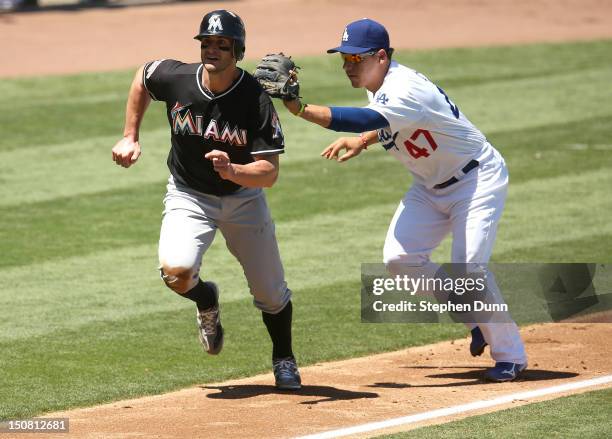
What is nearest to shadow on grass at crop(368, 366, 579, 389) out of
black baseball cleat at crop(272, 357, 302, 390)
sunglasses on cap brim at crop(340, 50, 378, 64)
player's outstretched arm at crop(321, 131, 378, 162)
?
black baseball cleat at crop(272, 357, 302, 390)

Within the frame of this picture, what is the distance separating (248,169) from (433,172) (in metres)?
1.28

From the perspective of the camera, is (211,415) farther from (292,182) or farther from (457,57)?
(457,57)

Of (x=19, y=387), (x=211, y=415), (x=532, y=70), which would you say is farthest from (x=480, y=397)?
(x=532, y=70)

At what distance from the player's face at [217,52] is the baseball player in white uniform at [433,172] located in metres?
0.72

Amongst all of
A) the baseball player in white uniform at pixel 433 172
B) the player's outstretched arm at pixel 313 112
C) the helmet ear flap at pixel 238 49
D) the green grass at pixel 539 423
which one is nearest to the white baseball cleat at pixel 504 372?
the baseball player in white uniform at pixel 433 172

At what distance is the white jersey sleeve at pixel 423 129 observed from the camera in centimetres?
687

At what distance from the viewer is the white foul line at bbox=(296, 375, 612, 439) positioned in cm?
609

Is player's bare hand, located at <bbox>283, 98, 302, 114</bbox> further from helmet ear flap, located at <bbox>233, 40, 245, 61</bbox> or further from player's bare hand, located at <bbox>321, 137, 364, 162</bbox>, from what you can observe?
player's bare hand, located at <bbox>321, 137, 364, 162</bbox>

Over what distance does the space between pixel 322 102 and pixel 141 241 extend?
6.55 metres

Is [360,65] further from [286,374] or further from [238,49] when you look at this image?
[286,374]

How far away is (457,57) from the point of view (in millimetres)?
21562

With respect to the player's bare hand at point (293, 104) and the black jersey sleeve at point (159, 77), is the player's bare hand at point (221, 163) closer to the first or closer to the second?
the player's bare hand at point (293, 104)

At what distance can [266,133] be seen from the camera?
6.65 metres

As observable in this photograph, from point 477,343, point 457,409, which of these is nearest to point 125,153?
point 457,409
